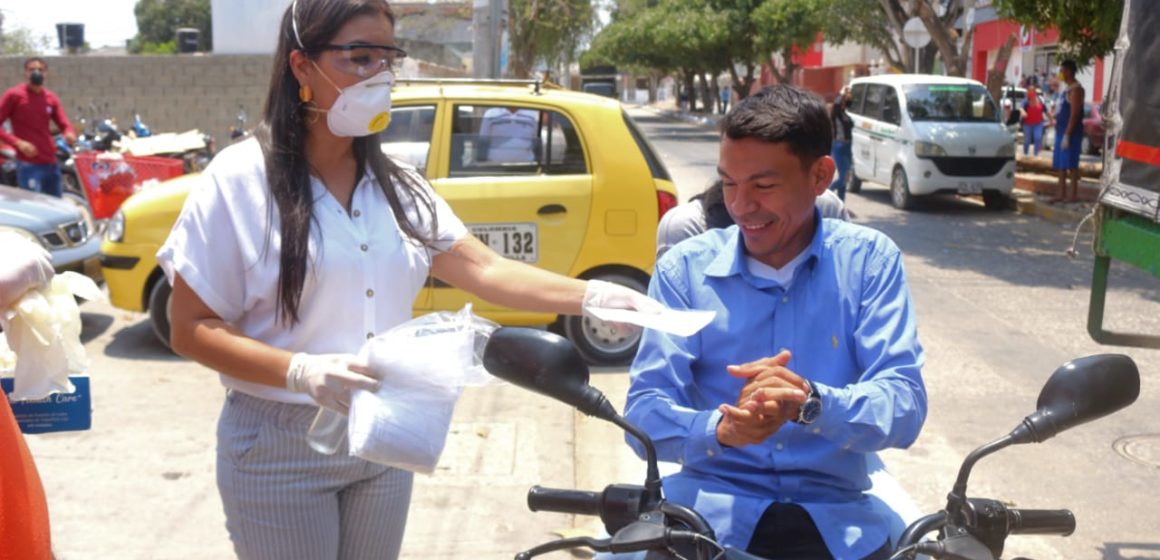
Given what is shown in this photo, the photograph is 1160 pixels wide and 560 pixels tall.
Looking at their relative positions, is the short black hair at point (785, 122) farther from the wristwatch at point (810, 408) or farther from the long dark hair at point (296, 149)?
the long dark hair at point (296, 149)

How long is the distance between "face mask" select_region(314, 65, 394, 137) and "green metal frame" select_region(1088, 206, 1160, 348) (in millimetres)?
3821

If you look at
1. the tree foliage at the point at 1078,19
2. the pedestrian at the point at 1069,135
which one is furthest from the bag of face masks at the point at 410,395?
the pedestrian at the point at 1069,135

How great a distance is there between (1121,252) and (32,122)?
35.3 ft

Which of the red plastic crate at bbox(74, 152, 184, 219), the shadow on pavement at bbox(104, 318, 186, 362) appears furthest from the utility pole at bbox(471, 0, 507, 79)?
the shadow on pavement at bbox(104, 318, 186, 362)

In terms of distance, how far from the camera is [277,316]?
248 centimetres

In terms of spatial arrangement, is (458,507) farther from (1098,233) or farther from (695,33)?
(695,33)

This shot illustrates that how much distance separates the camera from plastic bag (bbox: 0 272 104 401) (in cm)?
224

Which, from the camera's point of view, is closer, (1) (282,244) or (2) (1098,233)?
(1) (282,244)

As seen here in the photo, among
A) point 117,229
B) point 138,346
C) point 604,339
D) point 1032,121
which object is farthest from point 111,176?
point 1032,121

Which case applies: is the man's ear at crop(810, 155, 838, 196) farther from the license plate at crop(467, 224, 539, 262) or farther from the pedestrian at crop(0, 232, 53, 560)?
the license plate at crop(467, 224, 539, 262)

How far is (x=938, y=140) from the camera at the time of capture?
1692 centimetres

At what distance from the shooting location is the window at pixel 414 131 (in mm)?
7777

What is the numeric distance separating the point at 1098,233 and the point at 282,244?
4.41 m

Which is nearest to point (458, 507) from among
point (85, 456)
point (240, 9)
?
point (85, 456)
